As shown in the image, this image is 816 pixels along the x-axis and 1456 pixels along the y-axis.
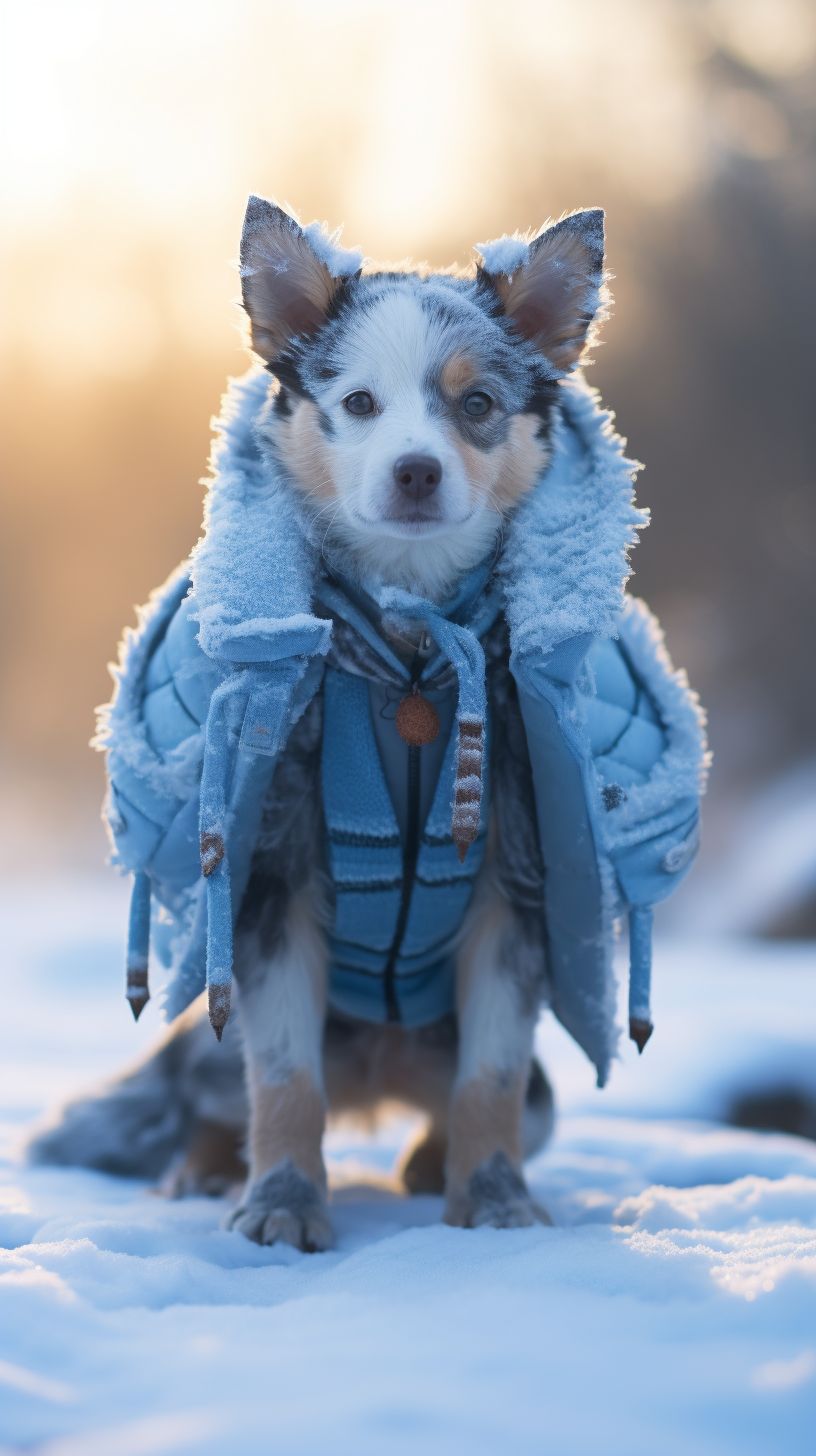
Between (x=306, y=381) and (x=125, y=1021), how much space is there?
7.90 feet

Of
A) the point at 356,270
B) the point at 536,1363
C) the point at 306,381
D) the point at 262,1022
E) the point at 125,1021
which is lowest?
the point at 125,1021

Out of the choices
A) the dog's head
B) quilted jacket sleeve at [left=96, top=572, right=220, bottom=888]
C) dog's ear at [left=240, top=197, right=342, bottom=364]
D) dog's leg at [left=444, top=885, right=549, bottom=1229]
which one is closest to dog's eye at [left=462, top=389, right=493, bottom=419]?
the dog's head

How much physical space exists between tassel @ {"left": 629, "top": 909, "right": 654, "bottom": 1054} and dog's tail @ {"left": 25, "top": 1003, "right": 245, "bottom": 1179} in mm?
714

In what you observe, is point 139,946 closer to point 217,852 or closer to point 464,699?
point 217,852

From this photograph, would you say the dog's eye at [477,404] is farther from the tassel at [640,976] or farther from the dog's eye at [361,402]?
the tassel at [640,976]

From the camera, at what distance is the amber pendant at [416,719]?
2.06 meters

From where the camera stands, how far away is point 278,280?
2.15 metres

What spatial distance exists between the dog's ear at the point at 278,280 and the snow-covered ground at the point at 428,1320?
49.3 inches

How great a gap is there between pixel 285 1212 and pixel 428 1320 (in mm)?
614

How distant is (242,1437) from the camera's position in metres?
1.17

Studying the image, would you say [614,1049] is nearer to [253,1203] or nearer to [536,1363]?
[253,1203]

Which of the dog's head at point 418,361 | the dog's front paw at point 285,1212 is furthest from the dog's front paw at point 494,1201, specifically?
the dog's head at point 418,361

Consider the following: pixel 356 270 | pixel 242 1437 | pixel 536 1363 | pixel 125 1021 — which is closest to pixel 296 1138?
pixel 536 1363

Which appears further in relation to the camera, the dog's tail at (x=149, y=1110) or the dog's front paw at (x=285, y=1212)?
the dog's tail at (x=149, y=1110)
